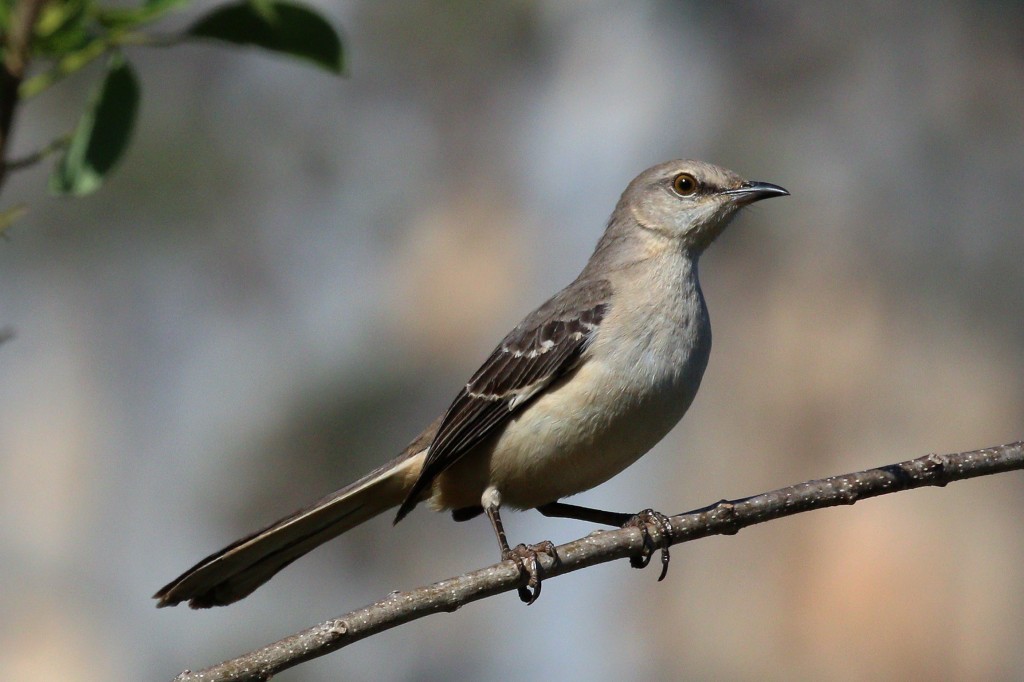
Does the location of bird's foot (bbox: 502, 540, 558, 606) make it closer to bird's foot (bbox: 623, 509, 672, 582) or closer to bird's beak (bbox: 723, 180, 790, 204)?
bird's foot (bbox: 623, 509, 672, 582)

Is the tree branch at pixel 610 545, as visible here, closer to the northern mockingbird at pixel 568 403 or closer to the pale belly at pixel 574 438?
the northern mockingbird at pixel 568 403

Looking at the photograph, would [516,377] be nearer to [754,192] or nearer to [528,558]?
[528,558]

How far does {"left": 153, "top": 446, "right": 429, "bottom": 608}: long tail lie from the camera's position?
4547 millimetres

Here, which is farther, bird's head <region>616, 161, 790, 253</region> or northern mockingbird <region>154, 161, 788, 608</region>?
bird's head <region>616, 161, 790, 253</region>

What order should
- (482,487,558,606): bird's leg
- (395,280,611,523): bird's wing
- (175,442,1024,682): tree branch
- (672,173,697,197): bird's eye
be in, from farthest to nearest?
(672,173,697,197): bird's eye, (395,280,611,523): bird's wing, (482,487,558,606): bird's leg, (175,442,1024,682): tree branch

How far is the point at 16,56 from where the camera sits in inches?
61.8

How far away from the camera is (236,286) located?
50.8 ft

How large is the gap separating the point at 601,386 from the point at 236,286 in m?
11.5

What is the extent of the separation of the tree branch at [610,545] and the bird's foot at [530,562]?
0.06 m

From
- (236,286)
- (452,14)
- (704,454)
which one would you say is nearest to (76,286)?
(236,286)

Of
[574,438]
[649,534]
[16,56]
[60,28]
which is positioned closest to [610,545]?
[649,534]

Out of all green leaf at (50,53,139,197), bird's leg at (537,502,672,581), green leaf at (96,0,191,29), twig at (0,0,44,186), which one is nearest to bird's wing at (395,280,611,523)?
bird's leg at (537,502,672,581)

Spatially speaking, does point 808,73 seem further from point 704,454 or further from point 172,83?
point 172,83

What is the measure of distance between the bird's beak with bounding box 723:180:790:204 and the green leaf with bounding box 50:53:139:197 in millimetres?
3794
